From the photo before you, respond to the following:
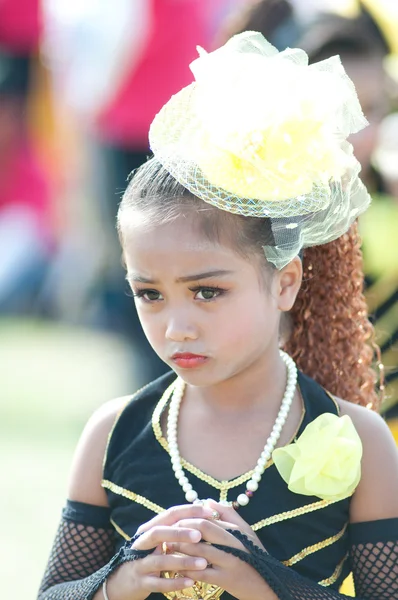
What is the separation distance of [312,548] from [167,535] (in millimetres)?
361

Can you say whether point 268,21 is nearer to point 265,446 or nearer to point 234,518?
point 265,446

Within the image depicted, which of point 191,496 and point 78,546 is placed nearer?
point 191,496

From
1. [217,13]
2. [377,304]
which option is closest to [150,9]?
[217,13]

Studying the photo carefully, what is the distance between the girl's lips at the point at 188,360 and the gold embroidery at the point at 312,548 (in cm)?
46

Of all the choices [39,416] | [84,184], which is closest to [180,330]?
[39,416]

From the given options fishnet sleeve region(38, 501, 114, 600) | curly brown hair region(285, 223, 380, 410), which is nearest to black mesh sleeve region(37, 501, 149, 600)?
fishnet sleeve region(38, 501, 114, 600)

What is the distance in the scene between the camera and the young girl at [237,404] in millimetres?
2414

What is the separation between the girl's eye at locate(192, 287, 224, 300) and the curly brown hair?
0.48 meters

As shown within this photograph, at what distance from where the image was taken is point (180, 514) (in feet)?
7.68

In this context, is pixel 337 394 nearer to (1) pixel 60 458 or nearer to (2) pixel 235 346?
(2) pixel 235 346

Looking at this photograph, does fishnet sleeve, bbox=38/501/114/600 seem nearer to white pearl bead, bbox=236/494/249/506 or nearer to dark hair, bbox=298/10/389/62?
white pearl bead, bbox=236/494/249/506

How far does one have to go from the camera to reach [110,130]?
8180 mm

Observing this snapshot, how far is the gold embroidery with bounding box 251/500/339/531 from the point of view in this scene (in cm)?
247

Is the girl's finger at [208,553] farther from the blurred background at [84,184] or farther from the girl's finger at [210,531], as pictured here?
the blurred background at [84,184]
